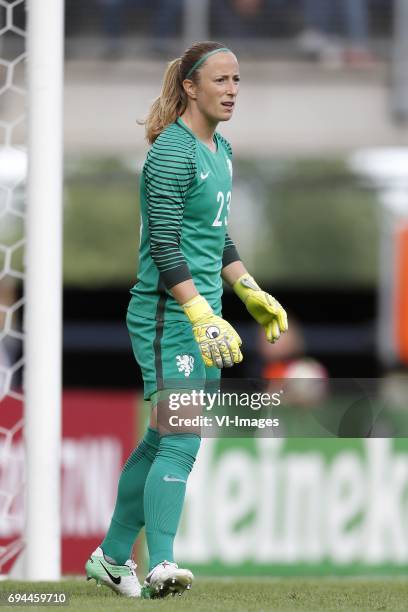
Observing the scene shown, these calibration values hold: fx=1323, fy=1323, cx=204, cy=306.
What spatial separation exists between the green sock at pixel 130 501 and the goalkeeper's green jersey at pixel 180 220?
417mm

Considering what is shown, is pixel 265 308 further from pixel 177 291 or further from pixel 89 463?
pixel 89 463

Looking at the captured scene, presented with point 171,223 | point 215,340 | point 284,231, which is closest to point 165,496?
point 215,340

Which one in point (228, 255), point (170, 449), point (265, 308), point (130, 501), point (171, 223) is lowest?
point (130, 501)

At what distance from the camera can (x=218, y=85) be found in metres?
3.78

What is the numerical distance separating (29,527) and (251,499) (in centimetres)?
226

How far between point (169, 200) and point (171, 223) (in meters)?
0.06

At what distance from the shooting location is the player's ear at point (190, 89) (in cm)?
383

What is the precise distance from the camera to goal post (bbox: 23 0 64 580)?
14.9 feet

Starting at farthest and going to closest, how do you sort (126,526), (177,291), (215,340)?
(126,526)
(177,291)
(215,340)

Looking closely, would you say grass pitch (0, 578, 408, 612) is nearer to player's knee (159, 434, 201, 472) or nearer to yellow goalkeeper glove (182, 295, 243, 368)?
player's knee (159, 434, 201, 472)

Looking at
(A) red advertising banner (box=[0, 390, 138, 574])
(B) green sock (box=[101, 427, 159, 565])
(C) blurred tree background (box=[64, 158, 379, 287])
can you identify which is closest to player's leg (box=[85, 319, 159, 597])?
(B) green sock (box=[101, 427, 159, 565])

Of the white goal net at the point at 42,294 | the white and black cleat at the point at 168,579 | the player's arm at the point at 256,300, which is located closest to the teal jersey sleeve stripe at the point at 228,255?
the player's arm at the point at 256,300

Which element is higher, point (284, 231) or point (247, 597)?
point (284, 231)

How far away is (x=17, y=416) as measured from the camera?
20.8 feet
